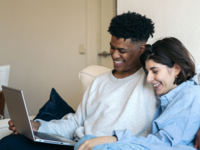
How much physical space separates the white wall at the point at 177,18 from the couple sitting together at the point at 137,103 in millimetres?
146

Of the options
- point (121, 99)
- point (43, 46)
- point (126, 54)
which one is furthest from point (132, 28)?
point (43, 46)

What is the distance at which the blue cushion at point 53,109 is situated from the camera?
1.47 metres

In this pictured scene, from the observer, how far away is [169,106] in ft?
3.31

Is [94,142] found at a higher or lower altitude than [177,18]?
lower

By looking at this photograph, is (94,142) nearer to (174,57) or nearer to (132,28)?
(174,57)

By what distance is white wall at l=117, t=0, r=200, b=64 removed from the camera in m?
1.23

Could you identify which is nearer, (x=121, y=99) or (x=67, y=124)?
(x=121, y=99)

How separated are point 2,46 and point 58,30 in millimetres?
996

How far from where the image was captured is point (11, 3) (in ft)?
11.0

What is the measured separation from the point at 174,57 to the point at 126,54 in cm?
Result: 30

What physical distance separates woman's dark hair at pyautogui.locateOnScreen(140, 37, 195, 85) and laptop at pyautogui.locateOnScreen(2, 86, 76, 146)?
595 mm

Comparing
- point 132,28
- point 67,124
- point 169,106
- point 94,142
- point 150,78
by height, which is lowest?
point 67,124

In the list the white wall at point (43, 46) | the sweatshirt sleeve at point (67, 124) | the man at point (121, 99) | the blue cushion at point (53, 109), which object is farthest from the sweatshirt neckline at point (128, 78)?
the white wall at point (43, 46)

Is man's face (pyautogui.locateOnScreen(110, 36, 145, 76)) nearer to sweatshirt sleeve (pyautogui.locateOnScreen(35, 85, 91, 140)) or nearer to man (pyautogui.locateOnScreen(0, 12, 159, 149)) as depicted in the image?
man (pyautogui.locateOnScreen(0, 12, 159, 149))
